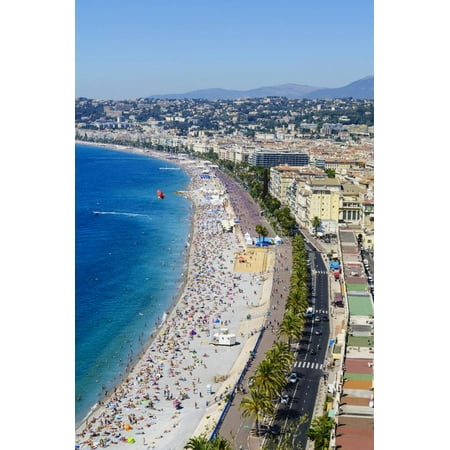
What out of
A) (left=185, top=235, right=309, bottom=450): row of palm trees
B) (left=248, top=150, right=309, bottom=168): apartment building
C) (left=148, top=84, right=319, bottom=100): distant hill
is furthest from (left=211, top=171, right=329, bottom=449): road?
(left=148, top=84, right=319, bottom=100): distant hill

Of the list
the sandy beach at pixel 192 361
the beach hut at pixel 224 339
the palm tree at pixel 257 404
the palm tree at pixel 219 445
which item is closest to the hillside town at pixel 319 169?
the palm tree at pixel 257 404

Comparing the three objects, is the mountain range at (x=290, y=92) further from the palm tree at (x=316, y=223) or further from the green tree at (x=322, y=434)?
the green tree at (x=322, y=434)

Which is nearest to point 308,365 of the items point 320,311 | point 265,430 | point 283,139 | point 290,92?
point 265,430

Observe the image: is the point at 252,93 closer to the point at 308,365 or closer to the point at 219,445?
the point at 308,365
